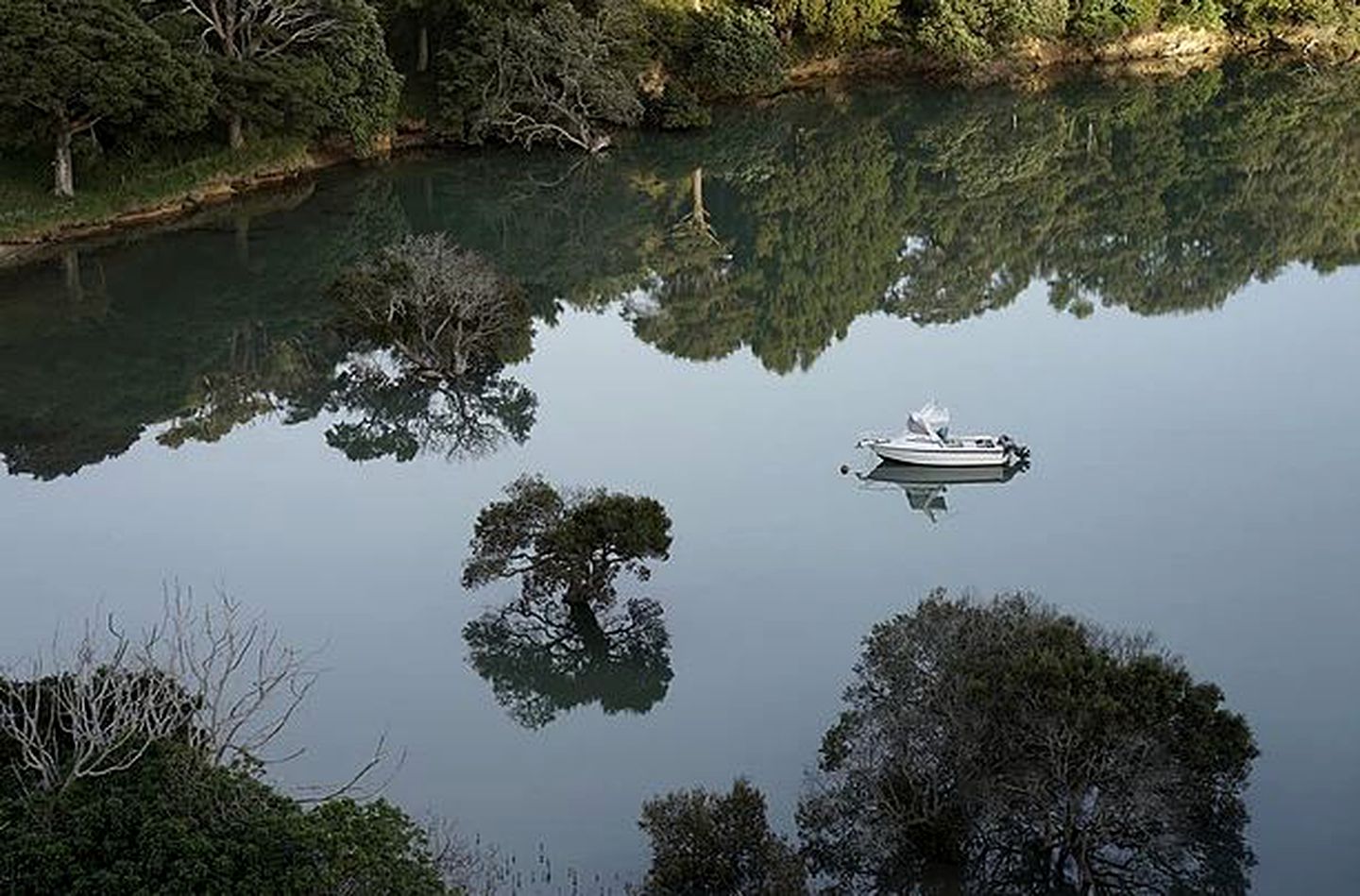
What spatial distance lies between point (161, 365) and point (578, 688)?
13570 millimetres

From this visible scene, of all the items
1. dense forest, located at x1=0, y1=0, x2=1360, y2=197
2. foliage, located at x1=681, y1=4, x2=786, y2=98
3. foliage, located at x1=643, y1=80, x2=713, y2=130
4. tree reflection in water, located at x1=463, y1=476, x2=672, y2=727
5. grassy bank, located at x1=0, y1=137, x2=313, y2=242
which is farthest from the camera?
foliage, located at x1=681, y1=4, x2=786, y2=98

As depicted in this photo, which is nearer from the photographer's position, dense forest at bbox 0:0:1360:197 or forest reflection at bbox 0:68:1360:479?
forest reflection at bbox 0:68:1360:479

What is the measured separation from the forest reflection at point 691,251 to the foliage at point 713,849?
38.5 ft

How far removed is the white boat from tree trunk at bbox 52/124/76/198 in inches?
756

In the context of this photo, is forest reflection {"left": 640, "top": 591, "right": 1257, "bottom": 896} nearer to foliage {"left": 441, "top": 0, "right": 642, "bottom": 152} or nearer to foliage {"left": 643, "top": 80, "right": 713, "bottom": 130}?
foliage {"left": 441, "top": 0, "right": 642, "bottom": 152}

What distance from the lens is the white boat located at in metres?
24.4

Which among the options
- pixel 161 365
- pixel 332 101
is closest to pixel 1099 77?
pixel 332 101

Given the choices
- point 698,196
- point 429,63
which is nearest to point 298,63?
point 429,63

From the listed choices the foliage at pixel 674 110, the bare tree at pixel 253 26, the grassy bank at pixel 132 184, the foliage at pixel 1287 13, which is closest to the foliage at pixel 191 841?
the grassy bank at pixel 132 184

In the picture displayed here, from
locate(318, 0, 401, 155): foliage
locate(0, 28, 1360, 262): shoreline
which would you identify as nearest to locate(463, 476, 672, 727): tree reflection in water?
locate(318, 0, 401, 155): foliage

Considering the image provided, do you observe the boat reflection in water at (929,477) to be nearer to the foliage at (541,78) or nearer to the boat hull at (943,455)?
the boat hull at (943,455)

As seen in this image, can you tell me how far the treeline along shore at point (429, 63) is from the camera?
34.0m

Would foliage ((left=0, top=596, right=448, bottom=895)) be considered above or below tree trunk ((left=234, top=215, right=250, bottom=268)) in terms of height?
below

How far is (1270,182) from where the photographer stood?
4006 centimetres
